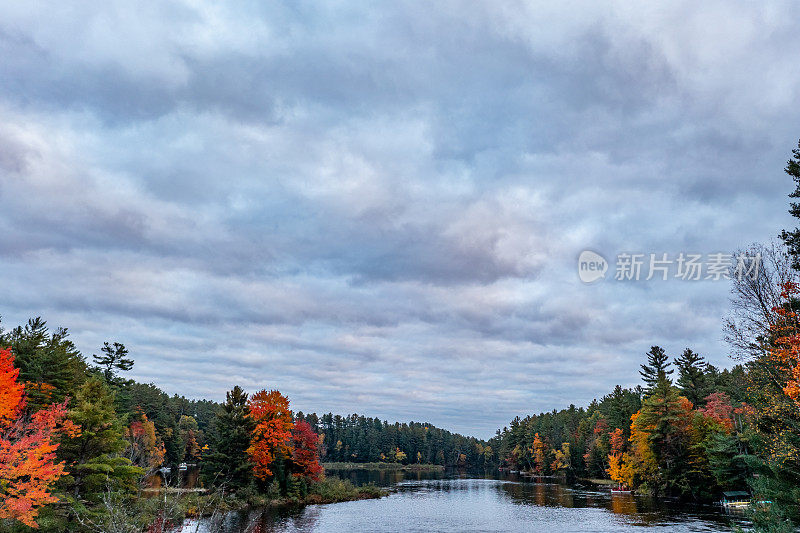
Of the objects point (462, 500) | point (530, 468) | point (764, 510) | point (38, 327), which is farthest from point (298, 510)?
point (530, 468)

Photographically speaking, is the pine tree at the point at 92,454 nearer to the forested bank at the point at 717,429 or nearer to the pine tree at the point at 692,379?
the forested bank at the point at 717,429

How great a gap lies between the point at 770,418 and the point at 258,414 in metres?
57.2

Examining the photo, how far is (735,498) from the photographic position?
190ft

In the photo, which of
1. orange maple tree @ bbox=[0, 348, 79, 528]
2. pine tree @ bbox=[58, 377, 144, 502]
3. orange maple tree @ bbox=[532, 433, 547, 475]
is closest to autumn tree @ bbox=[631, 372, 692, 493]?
pine tree @ bbox=[58, 377, 144, 502]

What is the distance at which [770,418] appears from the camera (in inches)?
1166

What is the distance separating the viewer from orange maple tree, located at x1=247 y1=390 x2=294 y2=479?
64438 mm

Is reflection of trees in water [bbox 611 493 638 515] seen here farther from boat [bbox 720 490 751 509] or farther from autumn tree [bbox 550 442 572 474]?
autumn tree [bbox 550 442 572 474]

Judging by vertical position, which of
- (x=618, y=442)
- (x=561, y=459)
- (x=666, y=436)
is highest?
(x=666, y=436)

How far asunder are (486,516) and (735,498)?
2916 centimetres

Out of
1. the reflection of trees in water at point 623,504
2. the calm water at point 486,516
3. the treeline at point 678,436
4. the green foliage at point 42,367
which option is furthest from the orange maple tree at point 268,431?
the treeline at point 678,436

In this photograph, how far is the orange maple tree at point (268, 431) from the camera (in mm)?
64438

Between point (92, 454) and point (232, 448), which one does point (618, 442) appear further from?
point (92, 454)

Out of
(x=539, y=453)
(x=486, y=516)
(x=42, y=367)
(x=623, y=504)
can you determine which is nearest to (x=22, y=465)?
(x=42, y=367)

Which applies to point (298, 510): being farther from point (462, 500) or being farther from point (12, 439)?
point (12, 439)
